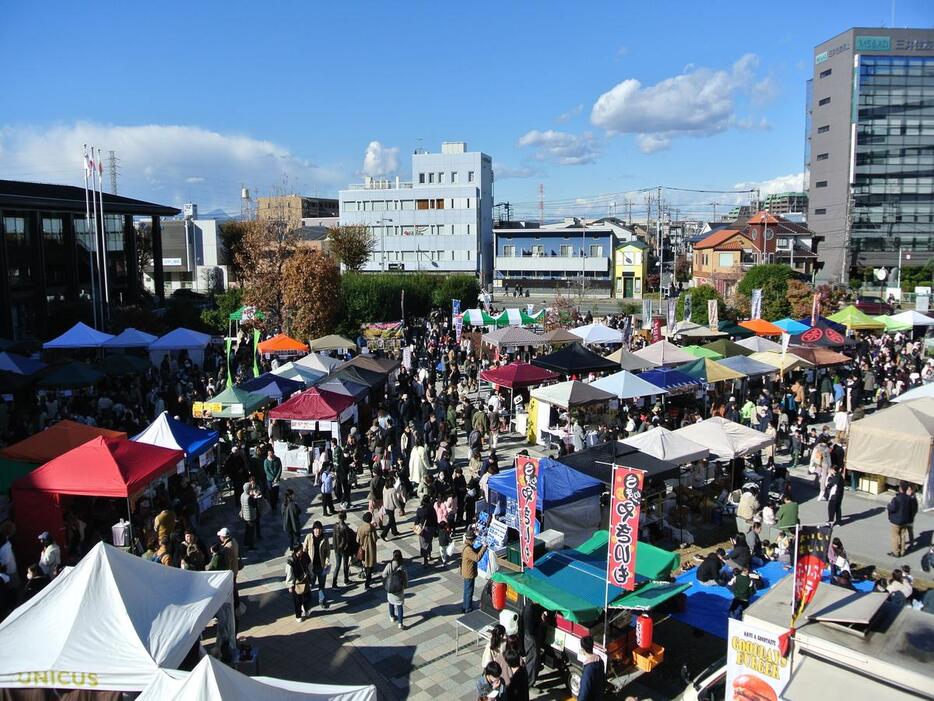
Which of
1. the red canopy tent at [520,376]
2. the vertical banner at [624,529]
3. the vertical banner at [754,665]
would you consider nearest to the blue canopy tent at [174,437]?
the vertical banner at [624,529]

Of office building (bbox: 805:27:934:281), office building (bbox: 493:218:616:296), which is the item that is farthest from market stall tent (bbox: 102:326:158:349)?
office building (bbox: 805:27:934:281)

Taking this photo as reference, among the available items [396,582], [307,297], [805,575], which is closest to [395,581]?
[396,582]

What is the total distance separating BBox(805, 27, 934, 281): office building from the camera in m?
75.0

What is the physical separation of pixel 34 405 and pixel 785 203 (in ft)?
468

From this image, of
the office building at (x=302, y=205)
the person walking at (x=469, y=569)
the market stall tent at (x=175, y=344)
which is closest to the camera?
the person walking at (x=469, y=569)

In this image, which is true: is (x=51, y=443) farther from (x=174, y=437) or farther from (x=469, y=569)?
(x=469, y=569)

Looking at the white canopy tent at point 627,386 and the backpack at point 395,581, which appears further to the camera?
the white canopy tent at point 627,386

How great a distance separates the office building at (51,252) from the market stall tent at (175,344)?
7.42 metres

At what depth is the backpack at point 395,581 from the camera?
944 centimetres

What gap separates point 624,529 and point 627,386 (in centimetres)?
1044

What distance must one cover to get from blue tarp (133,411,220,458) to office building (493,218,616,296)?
2093 inches

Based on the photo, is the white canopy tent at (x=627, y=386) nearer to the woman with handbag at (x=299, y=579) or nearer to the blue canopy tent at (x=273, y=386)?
the blue canopy tent at (x=273, y=386)

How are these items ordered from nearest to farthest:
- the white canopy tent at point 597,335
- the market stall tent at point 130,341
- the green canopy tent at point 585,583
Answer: the green canopy tent at point 585,583 < the market stall tent at point 130,341 < the white canopy tent at point 597,335

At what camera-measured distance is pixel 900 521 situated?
12234 millimetres
